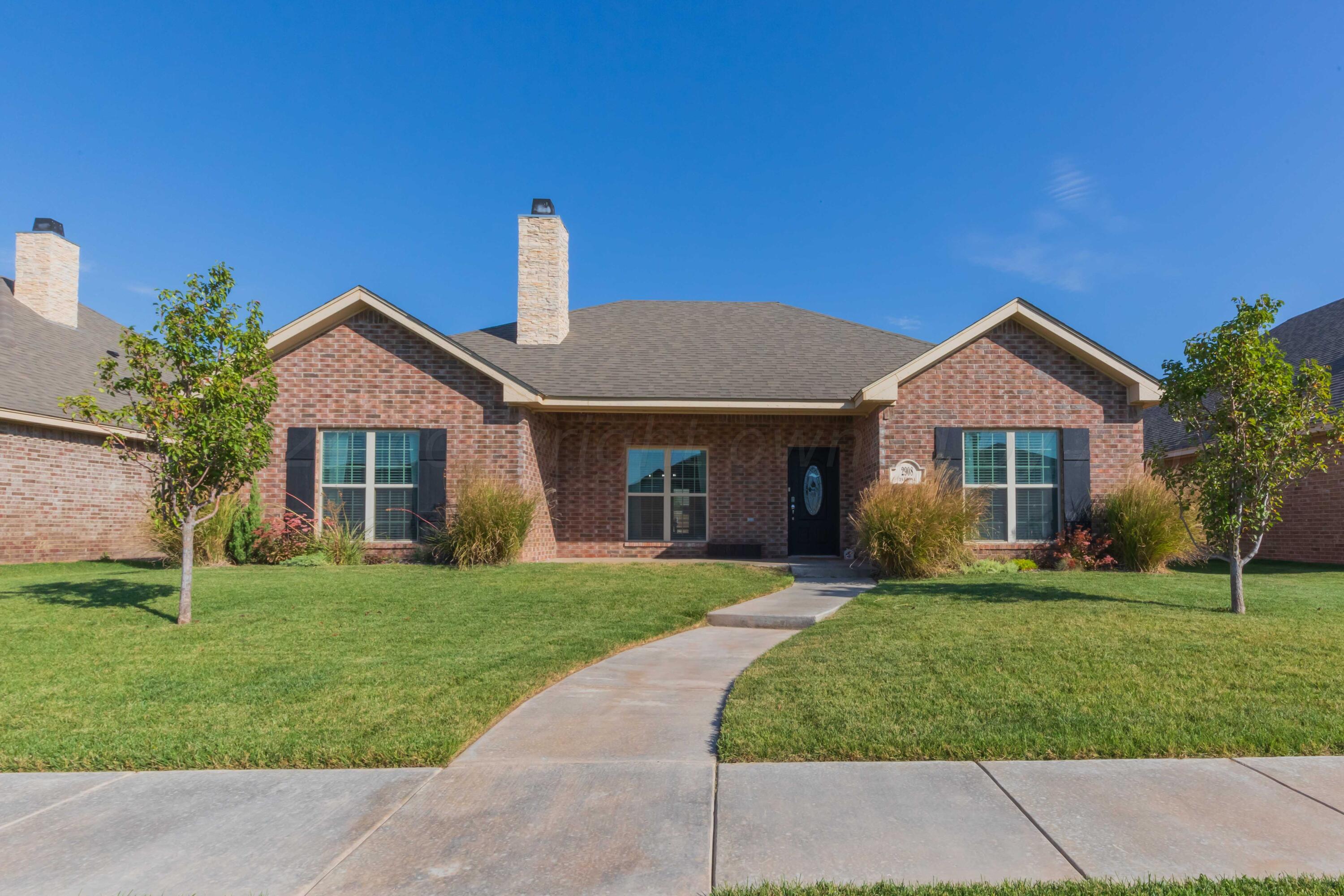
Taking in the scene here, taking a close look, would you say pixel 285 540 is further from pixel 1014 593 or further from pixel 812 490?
pixel 1014 593

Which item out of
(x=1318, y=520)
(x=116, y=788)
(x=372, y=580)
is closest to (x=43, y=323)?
(x=372, y=580)

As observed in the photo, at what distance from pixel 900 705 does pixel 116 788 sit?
379cm

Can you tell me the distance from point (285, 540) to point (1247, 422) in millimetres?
12588

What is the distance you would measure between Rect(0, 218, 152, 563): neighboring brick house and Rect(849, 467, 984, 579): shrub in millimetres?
11530

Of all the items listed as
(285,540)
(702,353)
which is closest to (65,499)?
(285,540)

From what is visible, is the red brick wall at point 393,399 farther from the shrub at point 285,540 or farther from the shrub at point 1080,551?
the shrub at point 1080,551

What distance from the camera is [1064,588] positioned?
8.73 meters

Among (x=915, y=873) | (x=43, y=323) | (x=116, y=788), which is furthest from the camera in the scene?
(x=43, y=323)

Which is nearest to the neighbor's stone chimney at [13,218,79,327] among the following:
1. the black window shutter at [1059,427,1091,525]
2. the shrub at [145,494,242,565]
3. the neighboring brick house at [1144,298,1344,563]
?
the shrub at [145,494,242,565]

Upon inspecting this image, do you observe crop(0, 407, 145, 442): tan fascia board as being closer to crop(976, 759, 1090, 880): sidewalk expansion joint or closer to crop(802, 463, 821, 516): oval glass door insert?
crop(802, 463, 821, 516): oval glass door insert

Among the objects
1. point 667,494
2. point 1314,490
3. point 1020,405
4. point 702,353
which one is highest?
point 702,353

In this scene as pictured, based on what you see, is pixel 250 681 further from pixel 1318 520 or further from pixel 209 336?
pixel 1318 520

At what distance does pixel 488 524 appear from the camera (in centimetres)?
1119

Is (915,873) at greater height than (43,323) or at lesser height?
lesser
